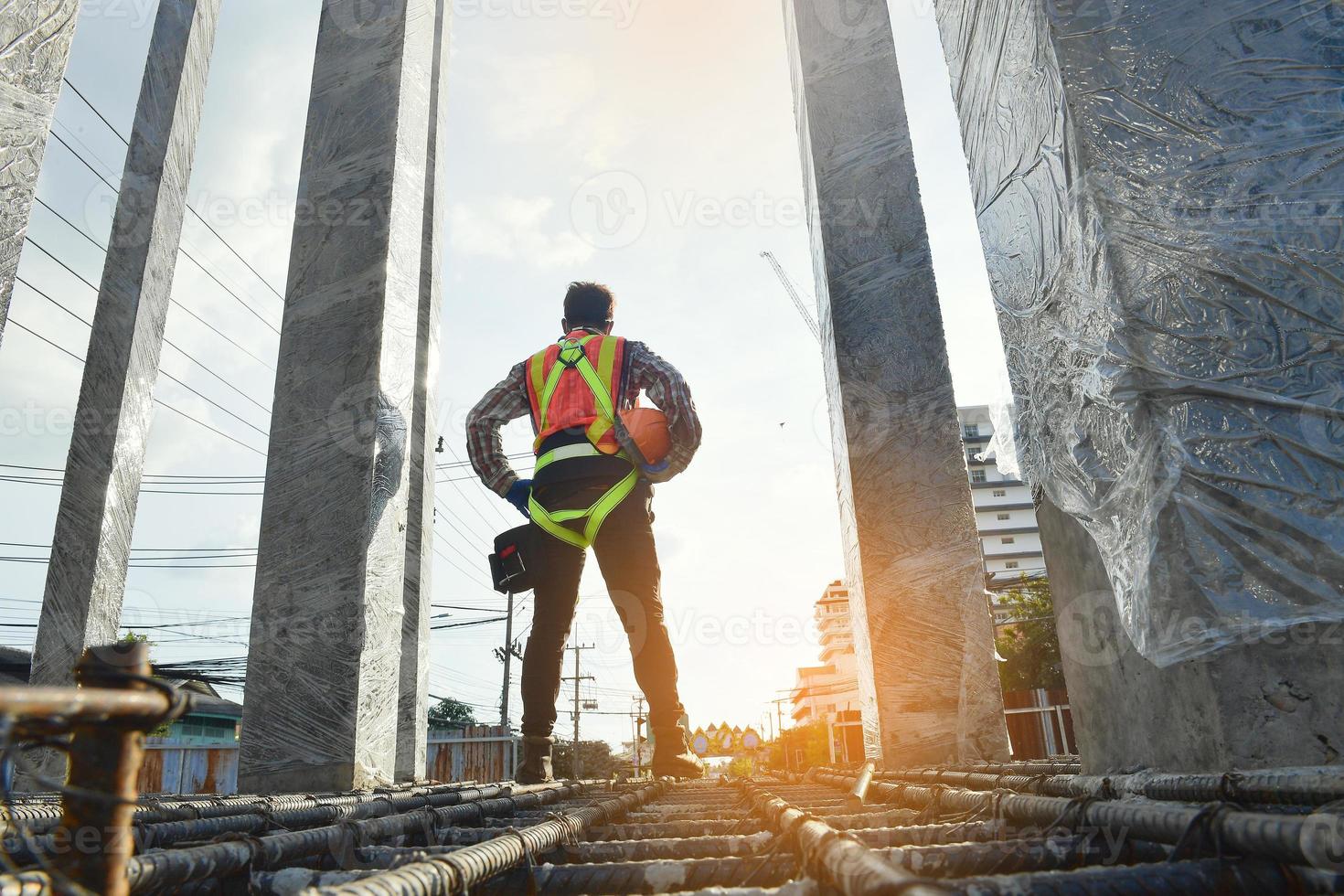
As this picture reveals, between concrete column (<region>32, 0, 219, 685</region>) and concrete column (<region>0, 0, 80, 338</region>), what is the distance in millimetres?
3210

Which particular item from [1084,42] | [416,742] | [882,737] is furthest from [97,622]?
[1084,42]

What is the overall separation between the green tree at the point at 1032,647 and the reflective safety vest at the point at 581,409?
1230 inches

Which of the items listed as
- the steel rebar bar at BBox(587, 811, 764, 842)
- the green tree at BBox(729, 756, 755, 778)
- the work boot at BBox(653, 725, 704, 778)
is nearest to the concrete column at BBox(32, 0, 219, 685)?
the work boot at BBox(653, 725, 704, 778)

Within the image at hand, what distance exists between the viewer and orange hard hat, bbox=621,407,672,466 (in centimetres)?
438

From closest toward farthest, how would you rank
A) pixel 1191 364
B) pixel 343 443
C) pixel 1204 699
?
pixel 1204 699, pixel 1191 364, pixel 343 443

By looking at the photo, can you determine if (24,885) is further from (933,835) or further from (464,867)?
(933,835)

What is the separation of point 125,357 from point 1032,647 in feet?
113

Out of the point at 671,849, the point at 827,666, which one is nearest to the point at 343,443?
the point at 671,849

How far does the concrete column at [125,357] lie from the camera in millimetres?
5129

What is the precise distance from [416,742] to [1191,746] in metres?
4.91

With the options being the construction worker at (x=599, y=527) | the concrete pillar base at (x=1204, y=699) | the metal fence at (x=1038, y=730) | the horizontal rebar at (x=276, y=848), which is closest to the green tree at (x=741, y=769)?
the construction worker at (x=599, y=527)

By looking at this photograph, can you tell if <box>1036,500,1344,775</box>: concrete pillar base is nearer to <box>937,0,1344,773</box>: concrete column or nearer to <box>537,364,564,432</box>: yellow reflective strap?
<box>937,0,1344,773</box>: concrete column

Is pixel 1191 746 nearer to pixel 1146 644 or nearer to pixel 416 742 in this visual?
pixel 1146 644

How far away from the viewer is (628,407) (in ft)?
15.3
